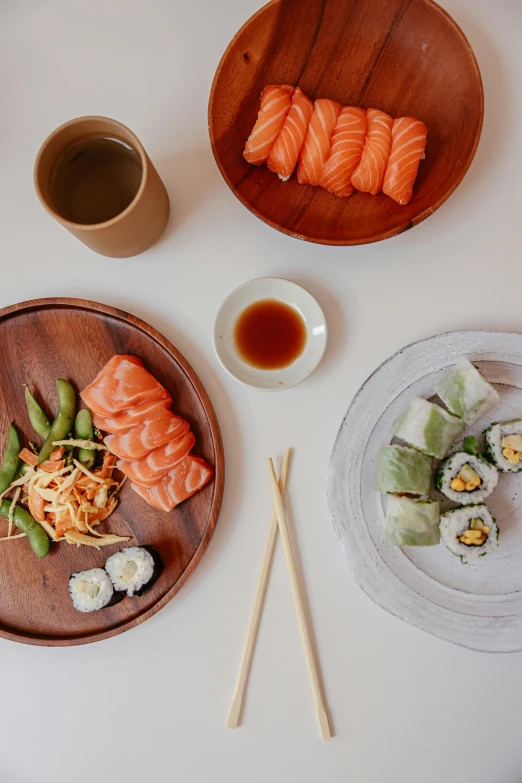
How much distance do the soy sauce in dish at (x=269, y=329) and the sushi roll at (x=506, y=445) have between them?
2.44ft

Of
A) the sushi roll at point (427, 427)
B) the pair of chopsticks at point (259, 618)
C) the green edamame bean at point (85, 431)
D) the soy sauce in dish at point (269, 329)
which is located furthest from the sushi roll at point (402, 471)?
the green edamame bean at point (85, 431)

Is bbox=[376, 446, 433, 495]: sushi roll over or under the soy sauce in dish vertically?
under

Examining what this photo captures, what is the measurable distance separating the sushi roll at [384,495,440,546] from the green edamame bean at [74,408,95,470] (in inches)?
41.4

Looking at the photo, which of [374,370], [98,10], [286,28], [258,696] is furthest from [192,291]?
[258,696]

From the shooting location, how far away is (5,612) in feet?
6.81

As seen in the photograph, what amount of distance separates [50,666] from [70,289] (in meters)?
1.41

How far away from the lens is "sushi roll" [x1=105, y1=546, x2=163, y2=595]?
1.98 meters

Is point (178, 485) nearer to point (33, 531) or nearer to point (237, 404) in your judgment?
point (237, 404)

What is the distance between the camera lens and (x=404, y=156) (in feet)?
6.21

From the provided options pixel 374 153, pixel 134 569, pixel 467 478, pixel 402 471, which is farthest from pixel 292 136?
pixel 134 569

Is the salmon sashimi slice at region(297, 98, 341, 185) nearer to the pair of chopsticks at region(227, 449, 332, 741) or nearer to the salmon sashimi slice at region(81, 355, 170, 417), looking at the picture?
the salmon sashimi slice at region(81, 355, 170, 417)

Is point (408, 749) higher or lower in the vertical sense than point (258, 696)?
lower

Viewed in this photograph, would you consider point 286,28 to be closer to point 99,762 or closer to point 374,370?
point 374,370

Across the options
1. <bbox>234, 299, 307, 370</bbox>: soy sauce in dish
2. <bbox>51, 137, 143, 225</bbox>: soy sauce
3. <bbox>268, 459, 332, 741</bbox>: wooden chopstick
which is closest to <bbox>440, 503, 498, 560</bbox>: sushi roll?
<bbox>268, 459, 332, 741</bbox>: wooden chopstick
